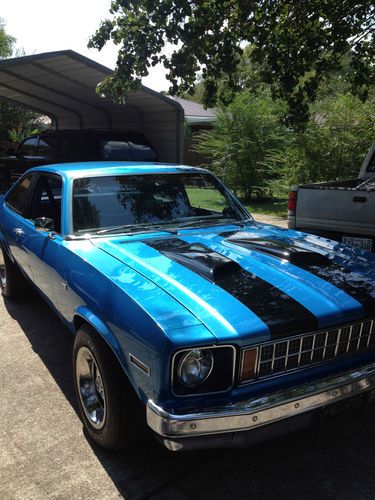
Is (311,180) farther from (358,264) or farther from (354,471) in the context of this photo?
(354,471)

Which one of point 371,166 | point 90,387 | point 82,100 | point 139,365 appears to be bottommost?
point 90,387

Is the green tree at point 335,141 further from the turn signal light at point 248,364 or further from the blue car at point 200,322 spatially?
the turn signal light at point 248,364

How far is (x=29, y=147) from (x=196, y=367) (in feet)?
34.9

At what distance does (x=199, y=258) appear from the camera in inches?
116

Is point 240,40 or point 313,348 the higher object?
point 240,40

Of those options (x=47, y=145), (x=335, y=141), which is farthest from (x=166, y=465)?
(x=335, y=141)

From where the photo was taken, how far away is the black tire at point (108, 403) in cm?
244

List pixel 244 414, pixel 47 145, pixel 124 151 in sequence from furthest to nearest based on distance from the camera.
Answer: pixel 47 145, pixel 124 151, pixel 244 414

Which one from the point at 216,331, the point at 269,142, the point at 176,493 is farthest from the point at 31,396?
the point at 269,142


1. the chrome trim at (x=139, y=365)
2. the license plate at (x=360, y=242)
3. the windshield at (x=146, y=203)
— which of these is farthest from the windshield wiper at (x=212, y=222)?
the chrome trim at (x=139, y=365)

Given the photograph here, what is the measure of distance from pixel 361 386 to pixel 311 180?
31.5 ft

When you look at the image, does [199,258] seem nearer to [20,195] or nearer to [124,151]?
[20,195]

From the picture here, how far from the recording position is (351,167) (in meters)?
11.1

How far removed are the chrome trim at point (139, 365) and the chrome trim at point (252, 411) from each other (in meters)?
0.13
